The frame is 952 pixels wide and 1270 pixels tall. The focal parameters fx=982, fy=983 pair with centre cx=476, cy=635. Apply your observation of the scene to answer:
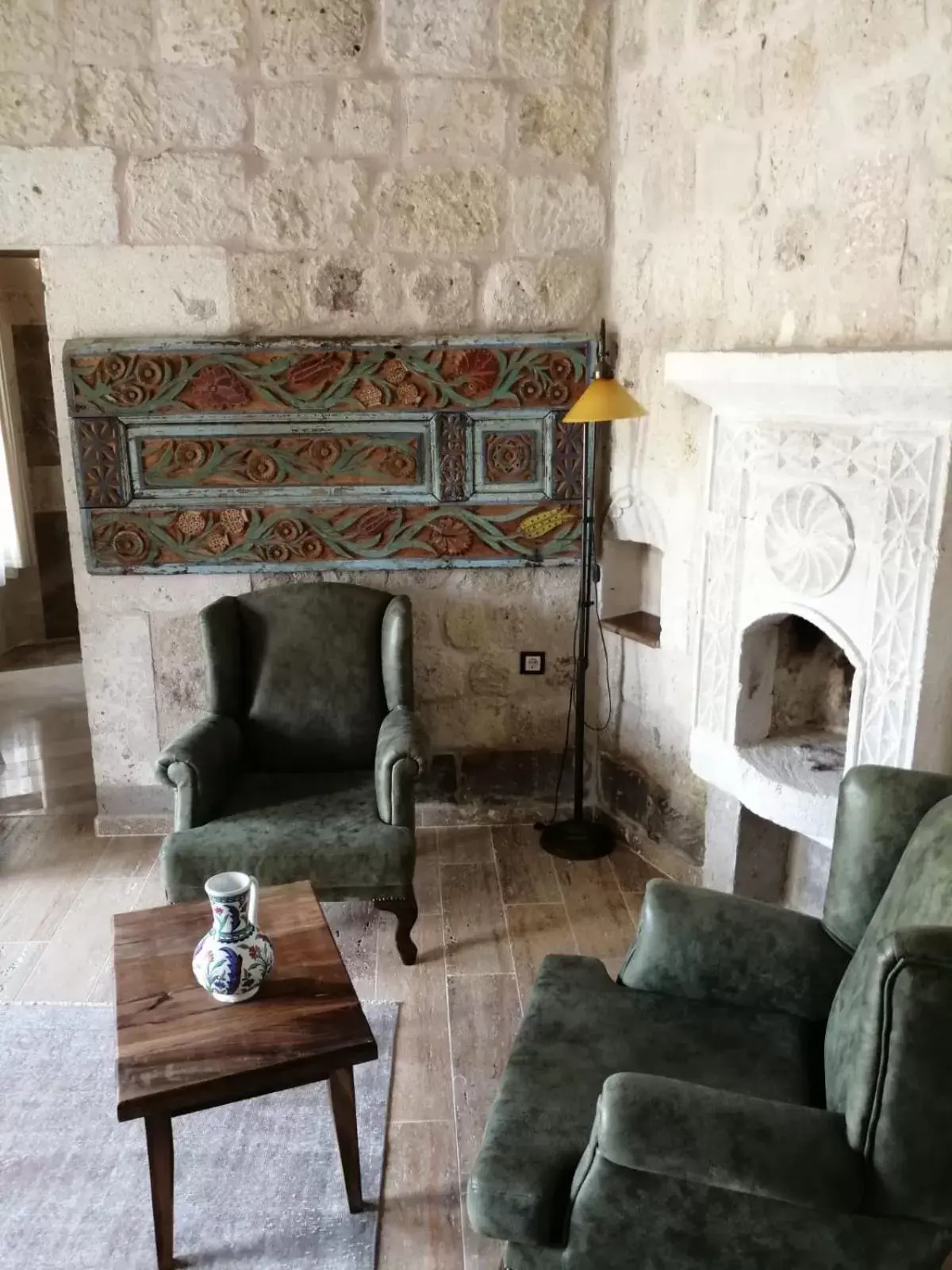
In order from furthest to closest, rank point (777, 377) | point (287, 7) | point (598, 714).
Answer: point (598, 714) < point (287, 7) < point (777, 377)

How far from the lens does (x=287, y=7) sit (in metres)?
3.07

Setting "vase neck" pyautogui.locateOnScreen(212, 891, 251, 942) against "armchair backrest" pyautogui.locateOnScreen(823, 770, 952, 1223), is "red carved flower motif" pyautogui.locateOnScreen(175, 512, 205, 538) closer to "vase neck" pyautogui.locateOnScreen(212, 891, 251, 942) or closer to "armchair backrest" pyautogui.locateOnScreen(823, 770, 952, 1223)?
→ "vase neck" pyautogui.locateOnScreen(212, 891, 251, 942)

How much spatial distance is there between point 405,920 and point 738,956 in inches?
44.5

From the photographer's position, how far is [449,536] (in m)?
3.44

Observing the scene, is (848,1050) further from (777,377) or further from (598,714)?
(598,714)

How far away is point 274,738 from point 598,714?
1223 millimetres

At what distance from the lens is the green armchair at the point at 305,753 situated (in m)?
2.69

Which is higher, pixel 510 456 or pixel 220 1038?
pixel 510 456

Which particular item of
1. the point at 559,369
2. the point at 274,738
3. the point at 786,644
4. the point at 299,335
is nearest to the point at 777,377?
the point at 786,644

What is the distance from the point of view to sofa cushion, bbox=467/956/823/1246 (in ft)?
4.95

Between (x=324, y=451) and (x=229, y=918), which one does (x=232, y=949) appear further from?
(x=324, y=451)

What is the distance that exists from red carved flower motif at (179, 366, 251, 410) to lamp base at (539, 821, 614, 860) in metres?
1.85

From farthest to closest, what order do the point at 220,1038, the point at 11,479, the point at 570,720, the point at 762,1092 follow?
the point at 11,479, the point at 570,720, the point at 220,1038, the point at 762,1092

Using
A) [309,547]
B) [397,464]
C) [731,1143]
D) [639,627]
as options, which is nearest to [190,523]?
[309,547]
